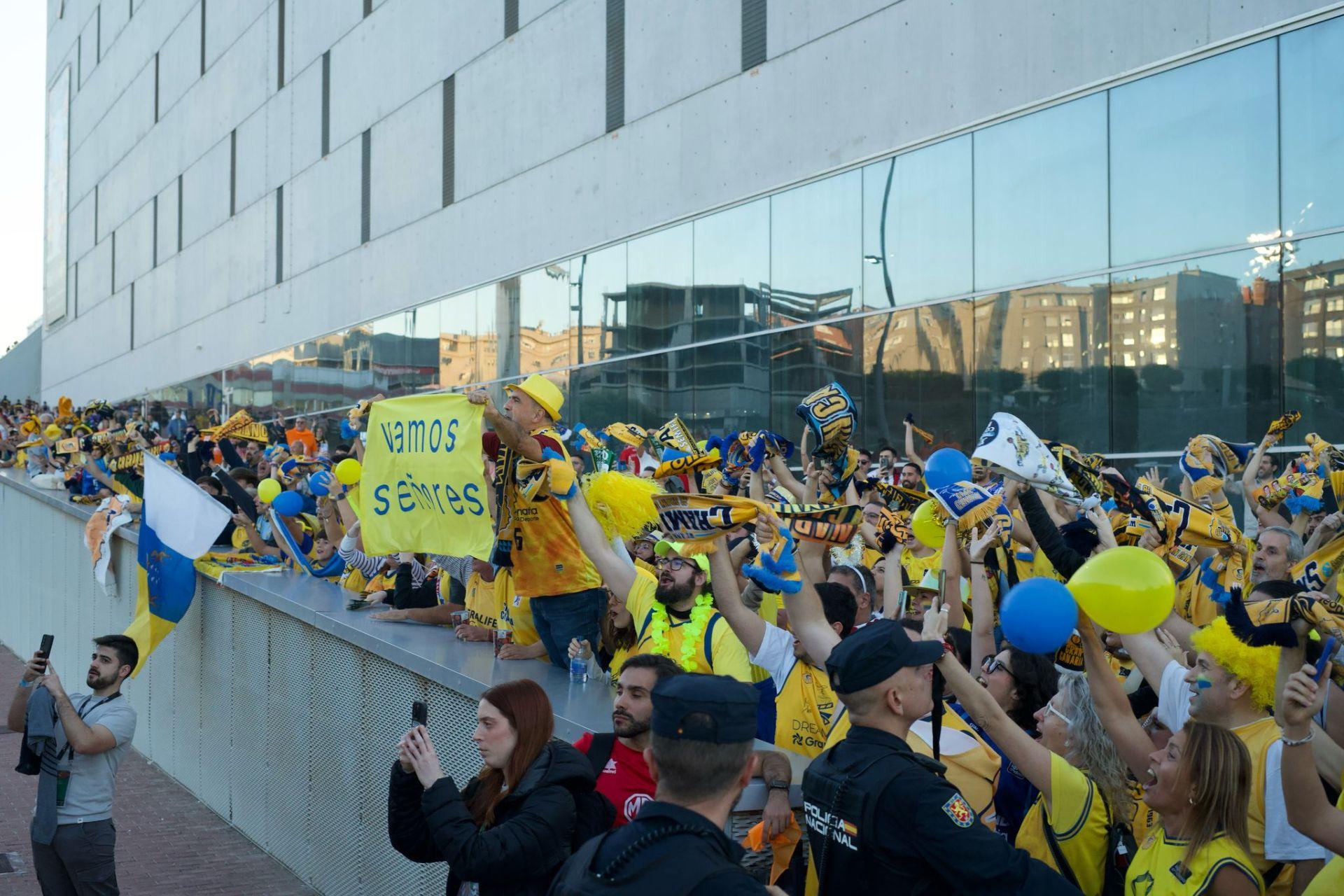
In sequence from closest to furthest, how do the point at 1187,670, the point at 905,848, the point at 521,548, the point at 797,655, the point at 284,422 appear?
1. the point at 905,848
2. the point at 1187,670
3. the point at 797,655
4. the point at 521,548
5. the point at 284,422

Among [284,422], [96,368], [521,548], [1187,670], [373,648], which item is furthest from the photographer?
[96,368]

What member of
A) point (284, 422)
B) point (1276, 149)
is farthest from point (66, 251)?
point (1276, 149)

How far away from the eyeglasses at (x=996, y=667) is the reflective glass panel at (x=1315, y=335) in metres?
6.35

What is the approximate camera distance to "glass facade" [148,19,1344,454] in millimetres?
10555

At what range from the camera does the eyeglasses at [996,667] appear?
5.05 m

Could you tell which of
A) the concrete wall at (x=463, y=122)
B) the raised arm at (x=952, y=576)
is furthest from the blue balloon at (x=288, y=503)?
the concrete wall at (x=463, y=122)

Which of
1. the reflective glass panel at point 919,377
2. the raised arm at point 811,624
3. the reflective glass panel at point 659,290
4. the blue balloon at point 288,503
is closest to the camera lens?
the raised arm at point 811,624

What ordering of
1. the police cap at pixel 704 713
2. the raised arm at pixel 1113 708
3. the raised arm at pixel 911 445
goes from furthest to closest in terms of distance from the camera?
the raised arm at pixel 911 445 < the raised arm at pixel 1113 708 < the police cap at pixel 704 713

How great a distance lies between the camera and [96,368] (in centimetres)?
5031

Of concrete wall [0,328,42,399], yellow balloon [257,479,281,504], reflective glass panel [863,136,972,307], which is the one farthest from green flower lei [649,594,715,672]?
concrete wall [0,328,42,399]

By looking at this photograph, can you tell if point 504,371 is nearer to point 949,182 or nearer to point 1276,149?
point 949,182

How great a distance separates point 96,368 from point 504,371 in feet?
110

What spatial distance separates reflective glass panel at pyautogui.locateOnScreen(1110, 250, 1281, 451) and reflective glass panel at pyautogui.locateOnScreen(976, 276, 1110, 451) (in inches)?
7.3

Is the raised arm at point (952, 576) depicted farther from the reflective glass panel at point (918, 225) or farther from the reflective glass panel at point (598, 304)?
the reflective glass panel at point (598, 304)
